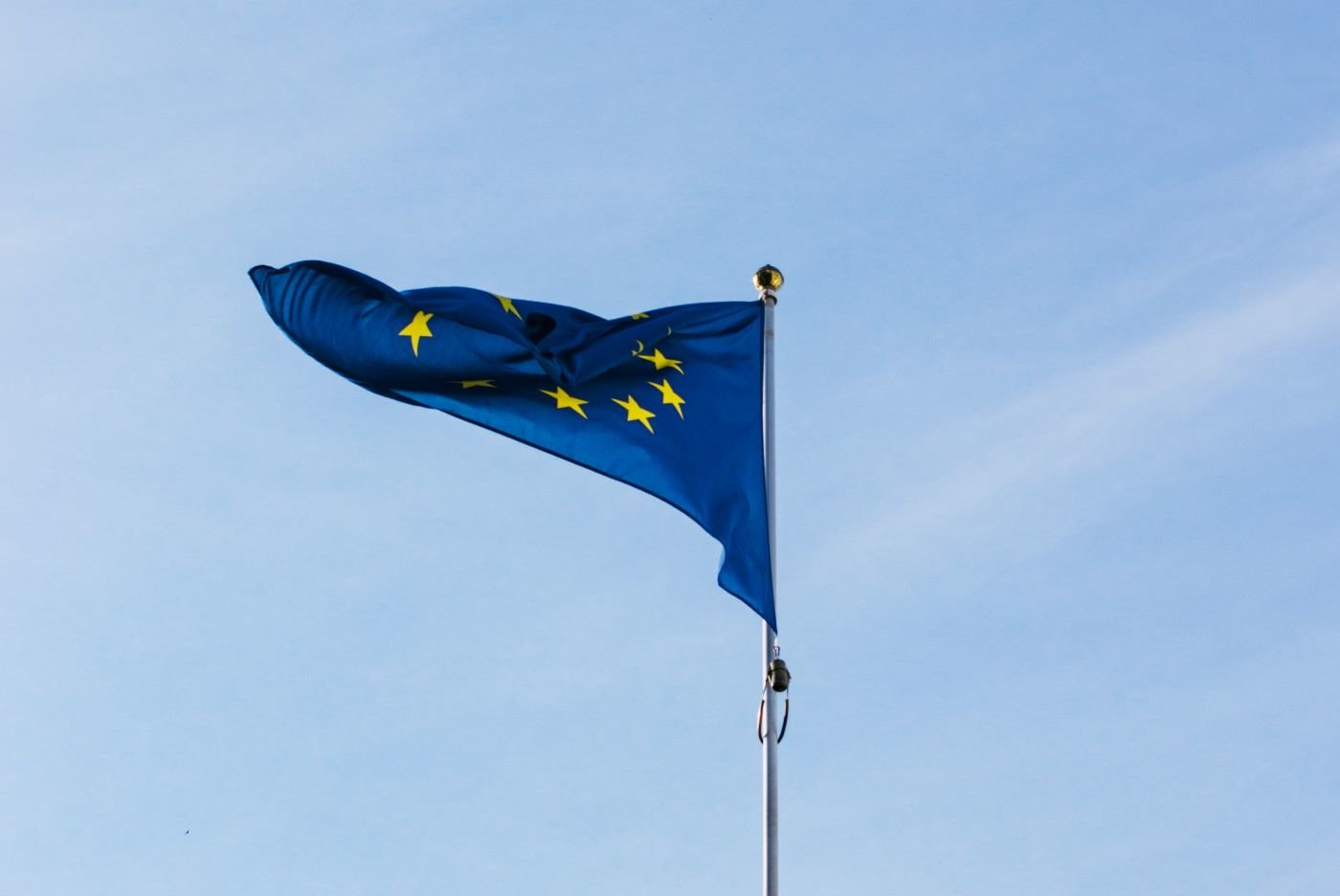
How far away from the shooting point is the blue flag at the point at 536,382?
82.8ft

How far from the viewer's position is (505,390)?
25.6 m

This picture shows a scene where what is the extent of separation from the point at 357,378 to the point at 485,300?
169 centimetres

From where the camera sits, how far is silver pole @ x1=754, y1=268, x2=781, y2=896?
22516mm

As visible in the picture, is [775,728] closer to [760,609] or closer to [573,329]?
[760,609]

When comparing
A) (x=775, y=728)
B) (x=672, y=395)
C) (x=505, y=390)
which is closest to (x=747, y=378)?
(x=672, y=395)

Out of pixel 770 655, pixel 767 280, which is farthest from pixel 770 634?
pixel 767 280

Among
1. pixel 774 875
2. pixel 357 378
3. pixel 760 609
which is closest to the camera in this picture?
pixel 774 875

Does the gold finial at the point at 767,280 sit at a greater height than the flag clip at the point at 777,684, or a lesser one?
greater

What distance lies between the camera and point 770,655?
23781 mm

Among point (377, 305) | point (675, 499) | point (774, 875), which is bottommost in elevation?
point (774, 875)

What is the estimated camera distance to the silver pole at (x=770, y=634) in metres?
22.5

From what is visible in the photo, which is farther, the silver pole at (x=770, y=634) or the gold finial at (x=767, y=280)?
the gold finial at (x=767, y=280)

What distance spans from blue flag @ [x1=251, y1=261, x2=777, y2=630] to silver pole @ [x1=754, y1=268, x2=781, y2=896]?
0.23 m

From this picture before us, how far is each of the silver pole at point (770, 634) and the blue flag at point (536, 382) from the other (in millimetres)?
232
